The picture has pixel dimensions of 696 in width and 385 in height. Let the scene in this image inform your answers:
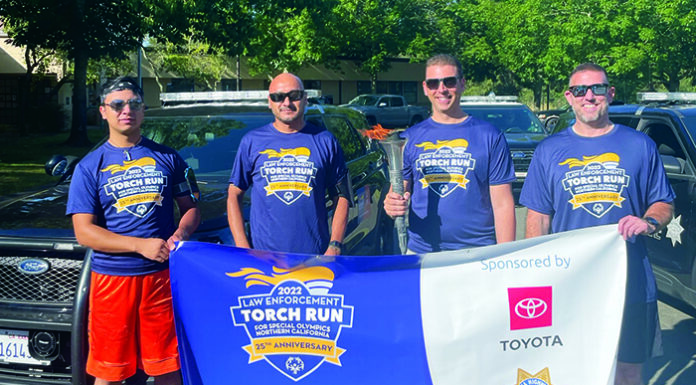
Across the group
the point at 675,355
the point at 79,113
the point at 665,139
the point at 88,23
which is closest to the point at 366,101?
the point at 79,113

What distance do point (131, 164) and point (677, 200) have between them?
4402 millimetres

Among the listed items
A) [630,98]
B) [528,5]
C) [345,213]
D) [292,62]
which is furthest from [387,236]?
[292,62]

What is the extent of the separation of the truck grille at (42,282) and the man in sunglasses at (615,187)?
8.73 feet

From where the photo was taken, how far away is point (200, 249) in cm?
388

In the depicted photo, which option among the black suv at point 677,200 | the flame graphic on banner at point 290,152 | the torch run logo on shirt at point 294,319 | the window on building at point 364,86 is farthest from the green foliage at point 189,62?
the torch run logo on shirt at point 294,319

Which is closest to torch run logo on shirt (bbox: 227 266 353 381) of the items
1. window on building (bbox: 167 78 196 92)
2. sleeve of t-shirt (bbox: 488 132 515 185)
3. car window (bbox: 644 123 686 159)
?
sleeve of t-shirt (bbox: 488 132 515 185)

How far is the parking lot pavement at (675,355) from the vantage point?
532 centimetres

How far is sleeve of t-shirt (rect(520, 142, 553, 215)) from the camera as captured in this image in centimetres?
412

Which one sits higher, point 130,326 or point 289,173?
point 289,173

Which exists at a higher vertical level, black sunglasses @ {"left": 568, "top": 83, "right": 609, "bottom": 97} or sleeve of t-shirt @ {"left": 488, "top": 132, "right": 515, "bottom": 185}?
black sunglasses @ {"left": 568, "top": 83, "right": 609, "bottom": 97}

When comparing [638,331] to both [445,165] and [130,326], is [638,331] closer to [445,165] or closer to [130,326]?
[445,165]

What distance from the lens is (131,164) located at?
391 cm

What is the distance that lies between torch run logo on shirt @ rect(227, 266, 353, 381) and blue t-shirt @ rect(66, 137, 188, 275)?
0.52 metres

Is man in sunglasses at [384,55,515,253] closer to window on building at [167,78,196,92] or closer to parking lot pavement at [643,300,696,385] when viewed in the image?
parking lot pavement at [643,300,696,385]
